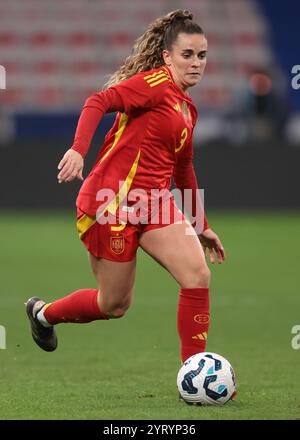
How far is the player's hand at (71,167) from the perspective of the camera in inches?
206

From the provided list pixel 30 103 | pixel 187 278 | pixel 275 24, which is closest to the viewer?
pixel 187 278

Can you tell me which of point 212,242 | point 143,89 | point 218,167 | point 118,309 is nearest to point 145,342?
point 212,242

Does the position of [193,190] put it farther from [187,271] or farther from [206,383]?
[206,383]

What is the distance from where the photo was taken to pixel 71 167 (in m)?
5.27

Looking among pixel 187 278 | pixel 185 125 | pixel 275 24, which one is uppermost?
pixel 275 24

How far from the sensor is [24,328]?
8398 millimetres

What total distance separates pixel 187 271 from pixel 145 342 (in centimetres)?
219

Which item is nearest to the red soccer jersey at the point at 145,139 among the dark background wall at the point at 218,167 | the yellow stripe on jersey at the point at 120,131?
the yellow stripe on jersey at the point at 120,131

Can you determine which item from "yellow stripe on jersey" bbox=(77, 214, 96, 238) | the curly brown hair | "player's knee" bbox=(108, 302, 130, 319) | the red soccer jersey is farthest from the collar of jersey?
"player's knee" bbox=(108, 302, 130, 319)

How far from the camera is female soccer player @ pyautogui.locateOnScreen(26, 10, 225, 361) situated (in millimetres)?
5746

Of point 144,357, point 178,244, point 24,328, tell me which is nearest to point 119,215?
point 178,244

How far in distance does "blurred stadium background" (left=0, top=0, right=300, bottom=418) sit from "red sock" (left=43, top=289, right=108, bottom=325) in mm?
361

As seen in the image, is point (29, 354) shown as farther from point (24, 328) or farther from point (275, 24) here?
point (275, 24)

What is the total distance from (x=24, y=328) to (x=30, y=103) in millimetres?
14035
